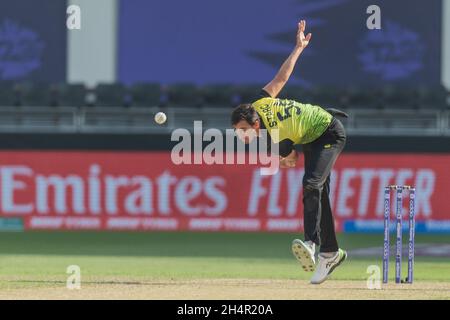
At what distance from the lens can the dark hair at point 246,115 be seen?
10.7 m

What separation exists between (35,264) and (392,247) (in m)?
6.20

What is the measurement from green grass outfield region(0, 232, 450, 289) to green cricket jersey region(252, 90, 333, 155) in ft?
7.48

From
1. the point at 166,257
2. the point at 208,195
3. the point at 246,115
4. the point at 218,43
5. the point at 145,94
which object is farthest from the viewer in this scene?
the point at 218,43

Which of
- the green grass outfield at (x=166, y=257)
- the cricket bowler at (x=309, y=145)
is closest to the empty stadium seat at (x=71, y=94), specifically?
the green grass outfield at (x=166, y=257)

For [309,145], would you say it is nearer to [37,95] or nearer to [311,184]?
[311,184]

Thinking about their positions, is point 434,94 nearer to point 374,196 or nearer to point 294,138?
point 374,196

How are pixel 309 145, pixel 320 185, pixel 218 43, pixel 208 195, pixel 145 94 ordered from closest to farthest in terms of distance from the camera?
pixel 320 185 < pixel 309 145 < pixel 208 195 < pixel 145 94 < pixel 218 43

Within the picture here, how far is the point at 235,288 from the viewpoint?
11.1 metres

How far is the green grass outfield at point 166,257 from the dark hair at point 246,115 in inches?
98.6

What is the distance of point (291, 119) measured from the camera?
10.9 meters

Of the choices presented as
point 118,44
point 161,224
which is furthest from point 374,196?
point 118,44

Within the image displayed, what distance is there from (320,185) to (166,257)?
5770 millimetres

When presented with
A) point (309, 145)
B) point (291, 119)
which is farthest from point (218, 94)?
point (291, 119)

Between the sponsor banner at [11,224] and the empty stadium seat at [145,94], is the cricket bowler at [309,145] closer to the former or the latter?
the sponsor banner at [11,224]
